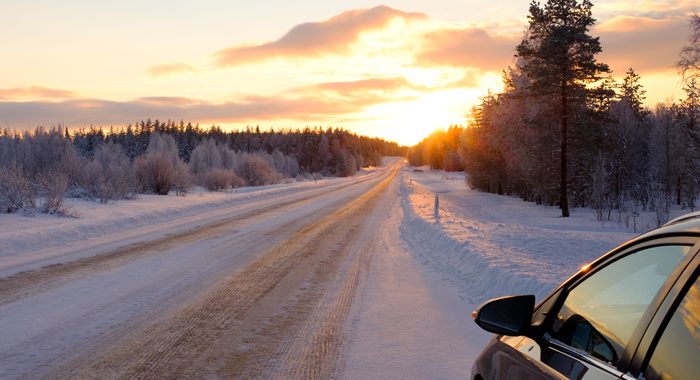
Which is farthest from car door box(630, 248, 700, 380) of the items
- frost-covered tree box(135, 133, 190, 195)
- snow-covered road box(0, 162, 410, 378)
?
frost-covered tree box(135, 133, 190, 195)

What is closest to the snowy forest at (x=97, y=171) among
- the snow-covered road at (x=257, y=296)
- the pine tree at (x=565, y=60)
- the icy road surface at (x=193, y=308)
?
the snow-covered road at (x=257, y=296)

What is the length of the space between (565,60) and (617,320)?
3138 centimetres

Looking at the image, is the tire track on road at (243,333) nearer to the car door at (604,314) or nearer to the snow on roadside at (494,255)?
the snow on roadside at (494,255)

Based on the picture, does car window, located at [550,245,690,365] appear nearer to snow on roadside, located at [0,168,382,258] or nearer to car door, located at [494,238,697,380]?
car door, located at [494,238,697,380]

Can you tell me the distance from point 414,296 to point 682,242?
7.30 metres

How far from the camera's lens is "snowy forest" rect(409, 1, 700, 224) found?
30.3m

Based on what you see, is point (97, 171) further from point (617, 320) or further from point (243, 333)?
point (617, 320)

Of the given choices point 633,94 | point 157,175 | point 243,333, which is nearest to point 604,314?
point 243,333

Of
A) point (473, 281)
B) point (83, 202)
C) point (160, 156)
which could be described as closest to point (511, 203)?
point (160, 156)

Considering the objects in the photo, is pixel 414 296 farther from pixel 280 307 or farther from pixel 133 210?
pixel 133 210

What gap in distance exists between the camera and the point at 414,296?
8.94m

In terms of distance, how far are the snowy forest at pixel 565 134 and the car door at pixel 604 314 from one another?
21.5 meters

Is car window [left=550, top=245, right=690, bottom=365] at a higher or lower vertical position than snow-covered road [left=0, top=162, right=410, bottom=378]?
higher

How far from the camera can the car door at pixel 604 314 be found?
1.88 meters
